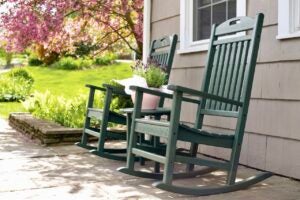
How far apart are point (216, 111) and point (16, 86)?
8043 millimetres

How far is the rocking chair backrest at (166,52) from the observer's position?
3.69 metres

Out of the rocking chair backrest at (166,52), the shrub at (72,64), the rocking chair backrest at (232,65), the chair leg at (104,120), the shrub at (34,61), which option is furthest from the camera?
the shrub at (34,61)

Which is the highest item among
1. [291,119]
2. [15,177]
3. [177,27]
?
[177,27]

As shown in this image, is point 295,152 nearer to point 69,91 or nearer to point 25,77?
point 69,91

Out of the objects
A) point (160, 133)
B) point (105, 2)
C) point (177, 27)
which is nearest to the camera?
point (160, 133)

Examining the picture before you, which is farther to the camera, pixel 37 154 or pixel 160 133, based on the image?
pixel 37 154

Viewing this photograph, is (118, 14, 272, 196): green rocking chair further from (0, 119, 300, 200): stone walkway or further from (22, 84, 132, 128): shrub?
(22, 84, 132, 128): shrub

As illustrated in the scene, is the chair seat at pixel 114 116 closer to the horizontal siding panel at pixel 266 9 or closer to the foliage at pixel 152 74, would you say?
the foliage at pixel 152 74

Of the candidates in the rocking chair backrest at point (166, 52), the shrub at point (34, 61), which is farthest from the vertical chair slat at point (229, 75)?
the shrub at point (34, 61)

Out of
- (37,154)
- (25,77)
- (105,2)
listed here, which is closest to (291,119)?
(37,154)

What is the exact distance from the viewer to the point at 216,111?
9.58ft

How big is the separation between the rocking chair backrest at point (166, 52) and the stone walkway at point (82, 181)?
929 millimetres

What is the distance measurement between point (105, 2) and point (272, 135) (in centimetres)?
415

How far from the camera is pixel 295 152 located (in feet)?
9.41
